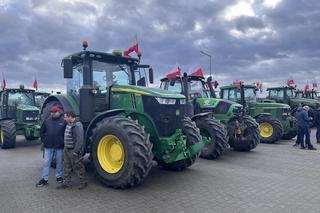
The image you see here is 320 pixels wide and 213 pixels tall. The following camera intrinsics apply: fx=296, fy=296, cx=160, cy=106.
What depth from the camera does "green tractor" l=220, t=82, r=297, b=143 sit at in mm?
12580

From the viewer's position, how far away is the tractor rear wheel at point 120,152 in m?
5.41

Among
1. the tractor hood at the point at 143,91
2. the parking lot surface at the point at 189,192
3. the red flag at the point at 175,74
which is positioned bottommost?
the parking lot surface at the point at 189,192

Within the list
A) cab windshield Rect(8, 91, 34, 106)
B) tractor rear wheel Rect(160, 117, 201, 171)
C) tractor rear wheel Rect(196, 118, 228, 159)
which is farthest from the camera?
cab windshield Rect(8, 91, 34, 106)

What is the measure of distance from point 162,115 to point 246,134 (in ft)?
16.1

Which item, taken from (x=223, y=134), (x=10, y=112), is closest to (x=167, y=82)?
(x=223, y=134)

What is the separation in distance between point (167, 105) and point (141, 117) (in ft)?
2.02

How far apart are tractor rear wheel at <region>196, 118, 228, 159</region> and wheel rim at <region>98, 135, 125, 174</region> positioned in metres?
3.19

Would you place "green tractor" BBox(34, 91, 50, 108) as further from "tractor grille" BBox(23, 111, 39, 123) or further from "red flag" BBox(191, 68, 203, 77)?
"red flag" BBox(191, 68, 203, 77)

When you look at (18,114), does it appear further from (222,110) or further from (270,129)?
(270,129)

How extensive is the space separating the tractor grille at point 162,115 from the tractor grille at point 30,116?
7.85 metres

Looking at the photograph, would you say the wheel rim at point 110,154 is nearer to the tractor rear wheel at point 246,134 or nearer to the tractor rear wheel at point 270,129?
the tractor rear wheel at point 246,134

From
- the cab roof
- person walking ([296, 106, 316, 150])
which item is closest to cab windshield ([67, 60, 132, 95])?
the cab roof

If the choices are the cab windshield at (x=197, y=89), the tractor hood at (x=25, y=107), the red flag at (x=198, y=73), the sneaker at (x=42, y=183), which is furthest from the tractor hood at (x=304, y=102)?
the sneaker at (x=42, y=183)

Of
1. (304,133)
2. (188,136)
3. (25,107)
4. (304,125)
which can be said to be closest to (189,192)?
(188,136)
